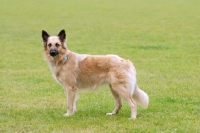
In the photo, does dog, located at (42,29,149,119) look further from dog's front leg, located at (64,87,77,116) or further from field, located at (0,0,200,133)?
field, located at (0,0,200,133)

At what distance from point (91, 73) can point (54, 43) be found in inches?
37.6

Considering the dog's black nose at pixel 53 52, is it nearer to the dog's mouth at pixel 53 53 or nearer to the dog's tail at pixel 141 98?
the dog's mouth at pixel 53 53

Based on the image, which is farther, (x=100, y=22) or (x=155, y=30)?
(x=100, y=22)

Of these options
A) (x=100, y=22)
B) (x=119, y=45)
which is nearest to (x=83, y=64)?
(x=119, y=45)

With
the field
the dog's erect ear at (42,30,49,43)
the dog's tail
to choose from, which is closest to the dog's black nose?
the dog's erect ear at (42,30,49,43)

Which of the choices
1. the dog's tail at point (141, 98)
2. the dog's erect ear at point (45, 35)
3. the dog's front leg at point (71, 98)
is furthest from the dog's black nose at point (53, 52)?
the dog's tail at point (141, 98)

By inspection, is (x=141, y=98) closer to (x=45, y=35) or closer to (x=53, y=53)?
(x=53, y=53)

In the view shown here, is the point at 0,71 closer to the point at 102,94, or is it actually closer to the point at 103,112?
the point at 102,94

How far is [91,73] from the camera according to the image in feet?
29.2

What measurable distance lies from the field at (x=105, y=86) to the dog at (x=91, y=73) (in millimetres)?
306

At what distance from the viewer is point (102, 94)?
424 inches

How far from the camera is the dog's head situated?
877cm

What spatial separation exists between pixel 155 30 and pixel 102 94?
16.4 metres

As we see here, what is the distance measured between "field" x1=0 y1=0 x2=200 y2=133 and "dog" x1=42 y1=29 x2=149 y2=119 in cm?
31
